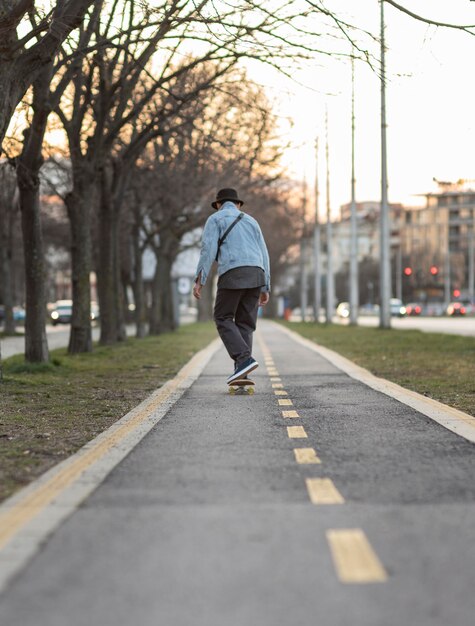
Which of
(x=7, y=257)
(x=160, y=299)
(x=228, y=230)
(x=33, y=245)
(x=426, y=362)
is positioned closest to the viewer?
(x=228, y=230)

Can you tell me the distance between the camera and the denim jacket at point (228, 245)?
11.3 m

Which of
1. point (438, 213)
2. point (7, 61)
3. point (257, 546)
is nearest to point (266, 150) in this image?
point (7, 61)

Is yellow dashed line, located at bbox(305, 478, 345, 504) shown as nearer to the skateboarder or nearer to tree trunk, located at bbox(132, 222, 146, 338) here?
the skateboarder

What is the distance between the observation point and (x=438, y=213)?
561 ft

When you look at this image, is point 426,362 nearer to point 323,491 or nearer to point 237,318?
point 237,318

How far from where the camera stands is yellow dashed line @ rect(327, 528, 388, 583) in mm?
3883

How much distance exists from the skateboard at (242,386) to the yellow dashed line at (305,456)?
4234mm

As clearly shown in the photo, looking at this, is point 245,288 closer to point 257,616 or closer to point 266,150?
point 257,616

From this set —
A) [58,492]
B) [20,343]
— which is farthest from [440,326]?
[58,492]

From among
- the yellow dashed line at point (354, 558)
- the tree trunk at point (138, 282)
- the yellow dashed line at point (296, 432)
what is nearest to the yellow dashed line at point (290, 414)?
the yellow dashed line at point (296, 432)

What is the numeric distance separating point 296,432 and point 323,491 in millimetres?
2492

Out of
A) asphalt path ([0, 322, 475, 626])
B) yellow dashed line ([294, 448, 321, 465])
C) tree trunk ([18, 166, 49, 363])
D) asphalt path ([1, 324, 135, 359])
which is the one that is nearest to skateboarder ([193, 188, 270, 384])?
asphalt path ([0, 322, 475, 626])

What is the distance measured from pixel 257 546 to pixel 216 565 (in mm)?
327

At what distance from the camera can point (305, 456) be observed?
22.2 ft
